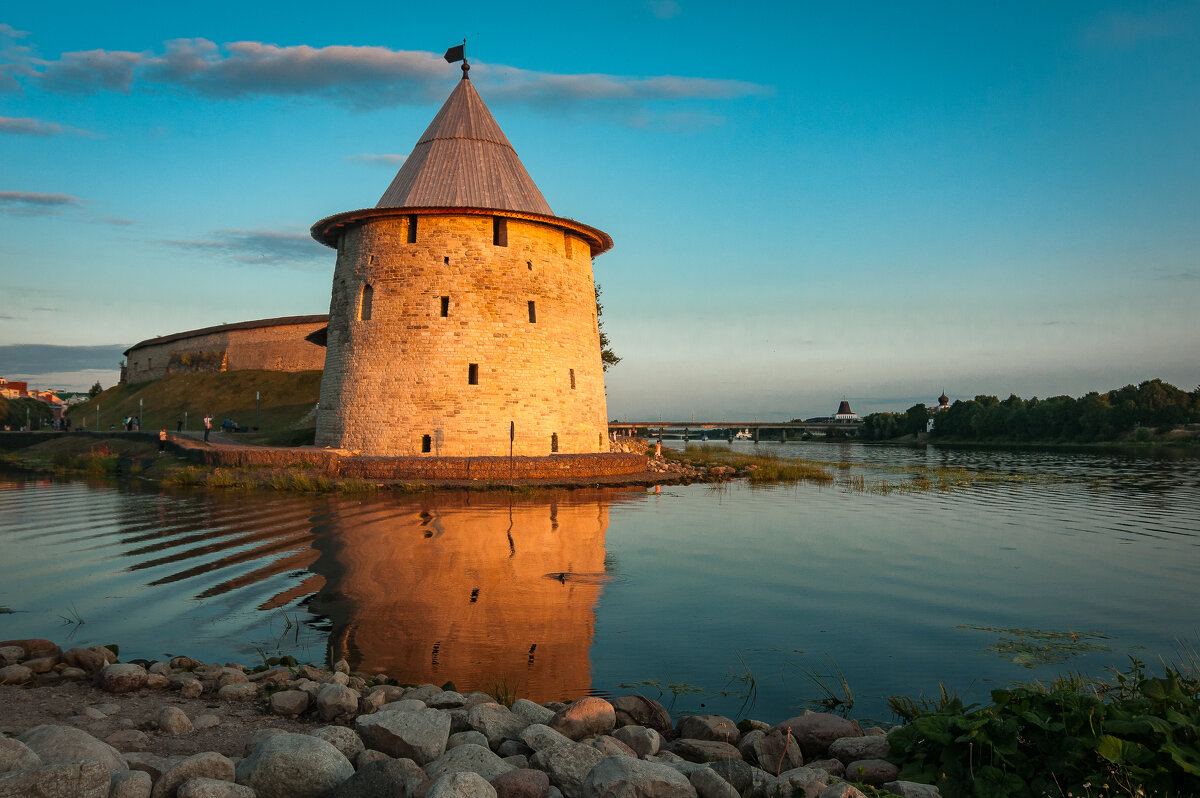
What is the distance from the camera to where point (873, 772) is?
169 inches

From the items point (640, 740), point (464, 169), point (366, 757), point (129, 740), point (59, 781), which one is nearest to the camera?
point (59, 781)

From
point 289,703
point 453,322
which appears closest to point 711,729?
point 289,703

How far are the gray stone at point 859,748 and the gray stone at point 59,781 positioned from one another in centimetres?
389

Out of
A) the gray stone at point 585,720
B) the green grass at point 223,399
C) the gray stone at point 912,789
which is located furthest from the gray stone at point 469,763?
the green grass at point 223,399

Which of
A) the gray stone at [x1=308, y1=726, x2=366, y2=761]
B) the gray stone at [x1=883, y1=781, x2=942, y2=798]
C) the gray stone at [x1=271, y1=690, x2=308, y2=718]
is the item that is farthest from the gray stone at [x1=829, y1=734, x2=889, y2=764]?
the gray stone at [x1=271, y1=690, x2=308, y2=718]

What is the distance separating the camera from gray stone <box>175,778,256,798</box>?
370 cm

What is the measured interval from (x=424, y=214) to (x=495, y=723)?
22.7 m

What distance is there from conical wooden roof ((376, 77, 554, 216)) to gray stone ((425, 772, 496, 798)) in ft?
76.3

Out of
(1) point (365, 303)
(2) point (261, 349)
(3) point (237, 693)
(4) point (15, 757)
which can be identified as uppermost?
(2) point (261, 349)

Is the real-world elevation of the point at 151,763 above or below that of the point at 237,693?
above

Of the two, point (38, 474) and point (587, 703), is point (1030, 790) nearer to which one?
point (587, 703)

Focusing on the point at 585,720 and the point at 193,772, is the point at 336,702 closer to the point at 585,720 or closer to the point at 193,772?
the point at 193,772

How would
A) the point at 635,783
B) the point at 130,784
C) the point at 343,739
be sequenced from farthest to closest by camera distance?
1. the point at 343,739
2. the point at 635,783
3. the point at 130,784

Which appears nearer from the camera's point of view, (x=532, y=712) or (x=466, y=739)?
(x=466, y=739)
